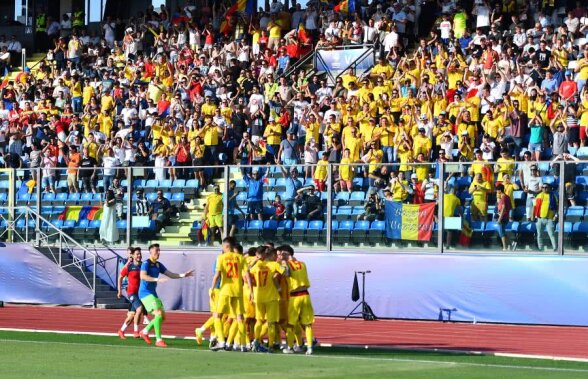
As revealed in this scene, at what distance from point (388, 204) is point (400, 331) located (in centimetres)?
318

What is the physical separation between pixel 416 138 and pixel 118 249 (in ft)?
24.8

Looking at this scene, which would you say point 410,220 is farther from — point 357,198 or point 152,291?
point 152,291

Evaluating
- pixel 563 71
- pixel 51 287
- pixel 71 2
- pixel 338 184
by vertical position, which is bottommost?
pixel 51 287

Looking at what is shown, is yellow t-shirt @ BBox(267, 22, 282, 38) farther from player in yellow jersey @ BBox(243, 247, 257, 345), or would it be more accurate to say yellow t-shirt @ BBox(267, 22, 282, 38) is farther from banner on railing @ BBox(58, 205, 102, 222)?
player in yellow jersey @ BBox(243, 247, 257, 345)

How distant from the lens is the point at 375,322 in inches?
1039

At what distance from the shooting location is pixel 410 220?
26.1m

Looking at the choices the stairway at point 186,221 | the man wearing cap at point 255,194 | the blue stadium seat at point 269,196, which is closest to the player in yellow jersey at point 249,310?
the blue stadium seat at point 269,196

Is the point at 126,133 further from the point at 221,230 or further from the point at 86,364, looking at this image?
the point at 86,364

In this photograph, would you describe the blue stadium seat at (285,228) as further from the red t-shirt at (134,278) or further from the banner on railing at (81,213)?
the red t-shirt at (134,278)

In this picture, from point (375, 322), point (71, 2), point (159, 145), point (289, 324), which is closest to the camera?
point (289, 324)

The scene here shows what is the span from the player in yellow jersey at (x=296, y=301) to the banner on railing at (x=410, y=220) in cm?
669

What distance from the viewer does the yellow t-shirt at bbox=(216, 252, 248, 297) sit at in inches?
782

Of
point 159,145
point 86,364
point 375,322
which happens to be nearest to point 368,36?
point 159,145

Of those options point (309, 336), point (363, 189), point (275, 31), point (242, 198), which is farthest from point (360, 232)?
point (275, 31)
